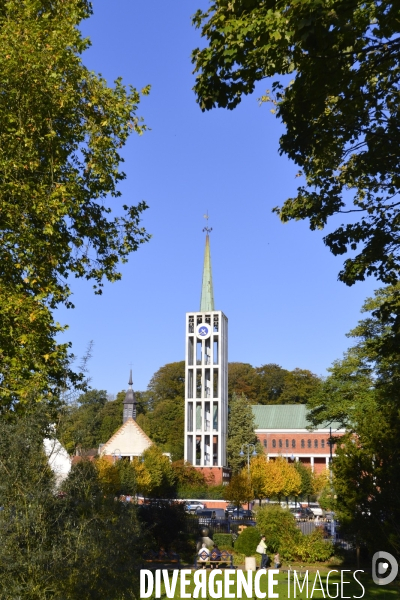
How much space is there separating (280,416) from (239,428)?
444 inches

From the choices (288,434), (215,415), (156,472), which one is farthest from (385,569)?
(288,434)

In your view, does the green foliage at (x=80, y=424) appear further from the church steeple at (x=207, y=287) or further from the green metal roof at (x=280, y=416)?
the green metal roof at (x=280, y=416)

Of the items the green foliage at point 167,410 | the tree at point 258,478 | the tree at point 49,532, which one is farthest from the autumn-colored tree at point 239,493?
the tree at point 49,532

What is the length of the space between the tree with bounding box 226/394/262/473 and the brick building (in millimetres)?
7945

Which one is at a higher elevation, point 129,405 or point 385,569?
point 129,405

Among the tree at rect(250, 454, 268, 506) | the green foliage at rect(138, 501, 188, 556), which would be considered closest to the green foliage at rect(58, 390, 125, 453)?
the green foliage at rect(138, 501, 188, 556)

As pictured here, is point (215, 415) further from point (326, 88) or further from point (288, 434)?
point (326, 88)

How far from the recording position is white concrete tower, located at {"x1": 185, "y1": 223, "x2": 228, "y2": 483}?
7338cm

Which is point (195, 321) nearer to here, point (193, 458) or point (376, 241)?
point (193, 458)

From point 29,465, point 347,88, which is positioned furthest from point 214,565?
point 347,88

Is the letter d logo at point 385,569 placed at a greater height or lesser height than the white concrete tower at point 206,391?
lesser

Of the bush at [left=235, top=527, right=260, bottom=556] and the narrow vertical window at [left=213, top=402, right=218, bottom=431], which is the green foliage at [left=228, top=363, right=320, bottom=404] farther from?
the bush at [left=235, top=527, right=260, bottom=556]

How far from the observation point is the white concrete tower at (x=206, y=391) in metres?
73.4

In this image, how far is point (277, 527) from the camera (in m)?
25.0
